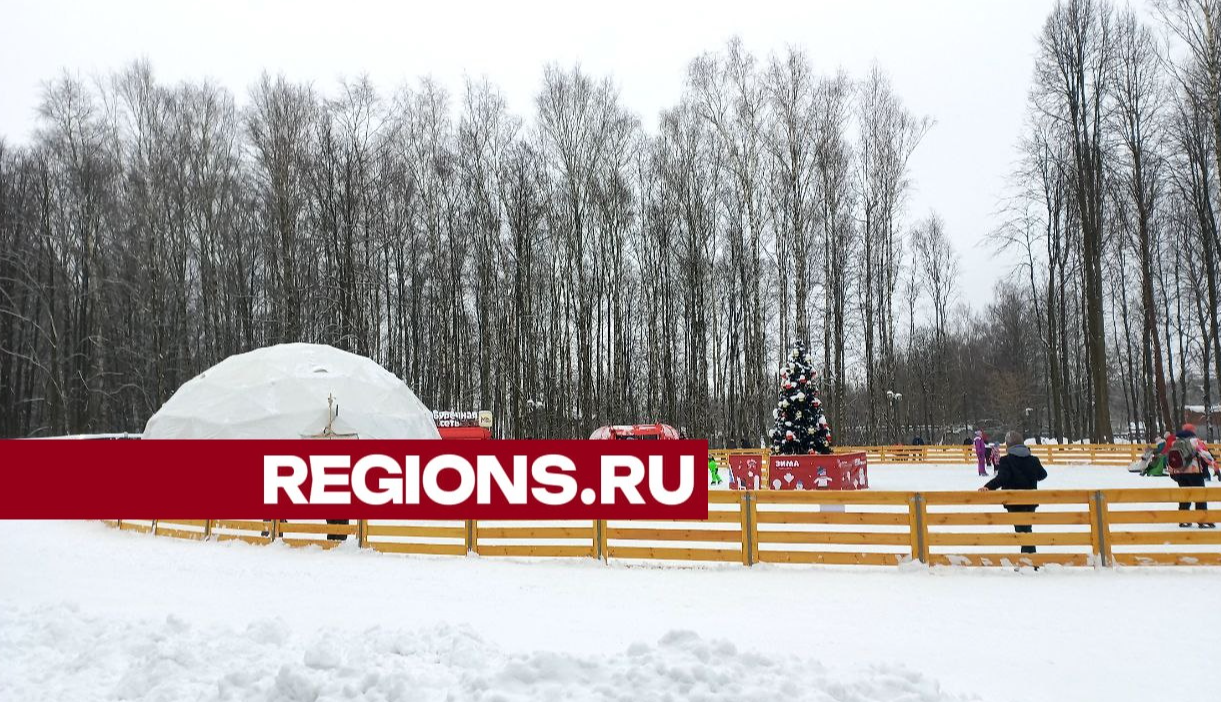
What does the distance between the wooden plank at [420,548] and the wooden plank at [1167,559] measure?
30.0ft

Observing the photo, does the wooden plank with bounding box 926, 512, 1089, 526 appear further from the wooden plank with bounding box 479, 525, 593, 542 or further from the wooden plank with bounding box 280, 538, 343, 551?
the wooden plank with bounding box 280, 538, 343, 551

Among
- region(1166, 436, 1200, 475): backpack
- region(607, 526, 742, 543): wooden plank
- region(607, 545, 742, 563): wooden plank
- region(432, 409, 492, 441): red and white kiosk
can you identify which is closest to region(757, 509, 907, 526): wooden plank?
region(607, 526, 742, 543): wooden plank

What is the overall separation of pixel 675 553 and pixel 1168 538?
639cm

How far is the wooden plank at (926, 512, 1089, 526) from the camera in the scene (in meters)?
10.1

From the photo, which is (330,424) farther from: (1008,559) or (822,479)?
(1008,559)

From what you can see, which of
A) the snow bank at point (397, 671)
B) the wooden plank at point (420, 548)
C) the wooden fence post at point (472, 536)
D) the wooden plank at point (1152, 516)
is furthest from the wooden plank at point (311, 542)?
the wooden plank at point (1152, 516)

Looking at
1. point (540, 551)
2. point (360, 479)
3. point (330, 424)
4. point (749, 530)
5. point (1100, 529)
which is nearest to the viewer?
point (1100, 529)

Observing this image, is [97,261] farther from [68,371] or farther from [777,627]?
[777,627]

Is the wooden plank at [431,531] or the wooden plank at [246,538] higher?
the wooden plank at [431,531]

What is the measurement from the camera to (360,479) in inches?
524

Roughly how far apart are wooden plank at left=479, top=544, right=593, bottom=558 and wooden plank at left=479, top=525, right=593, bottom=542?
0.16 metres

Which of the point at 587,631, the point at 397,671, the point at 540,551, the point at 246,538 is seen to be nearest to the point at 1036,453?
the point at 540,551

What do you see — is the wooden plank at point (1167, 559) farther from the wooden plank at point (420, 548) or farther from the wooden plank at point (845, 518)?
the wooden plank at point (420, 548)

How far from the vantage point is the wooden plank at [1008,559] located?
1009 centimetres
